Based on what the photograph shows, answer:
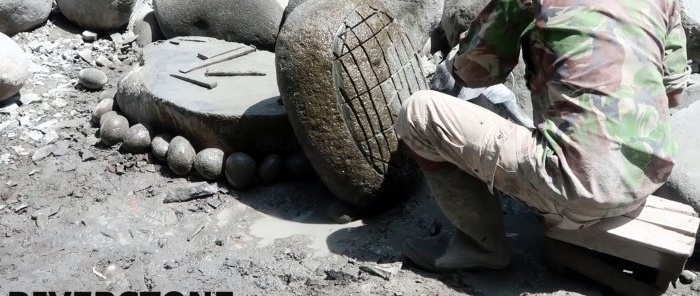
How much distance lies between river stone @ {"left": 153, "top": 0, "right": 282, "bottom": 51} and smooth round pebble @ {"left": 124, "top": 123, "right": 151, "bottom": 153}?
1298 mm

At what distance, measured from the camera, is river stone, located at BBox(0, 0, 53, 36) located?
5.52 metres

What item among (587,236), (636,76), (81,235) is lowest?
(81,235)

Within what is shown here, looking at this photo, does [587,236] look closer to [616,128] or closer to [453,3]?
[616,128]

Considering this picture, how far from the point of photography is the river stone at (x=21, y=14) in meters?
5.52

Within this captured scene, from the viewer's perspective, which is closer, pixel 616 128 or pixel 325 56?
pixel 616 128

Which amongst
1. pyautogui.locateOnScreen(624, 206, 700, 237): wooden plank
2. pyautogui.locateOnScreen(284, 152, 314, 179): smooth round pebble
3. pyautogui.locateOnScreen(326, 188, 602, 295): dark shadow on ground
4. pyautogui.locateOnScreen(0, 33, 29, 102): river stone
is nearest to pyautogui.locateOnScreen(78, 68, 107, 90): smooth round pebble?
pyautogui.locateOnScreen(0, 33, 29, 102): river stone

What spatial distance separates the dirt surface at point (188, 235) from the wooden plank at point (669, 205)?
16.0 inches

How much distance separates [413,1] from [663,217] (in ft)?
8.62

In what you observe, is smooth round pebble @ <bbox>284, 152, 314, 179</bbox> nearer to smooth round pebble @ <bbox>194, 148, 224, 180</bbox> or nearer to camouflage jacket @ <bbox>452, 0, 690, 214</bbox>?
smooth round pebble @ <bbox>194, 148, 224, 180</bbox>

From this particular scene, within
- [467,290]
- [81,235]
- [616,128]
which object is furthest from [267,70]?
[616,128]

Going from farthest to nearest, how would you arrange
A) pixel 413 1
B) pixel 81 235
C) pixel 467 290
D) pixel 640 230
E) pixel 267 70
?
pixel 413 1 → pixel 267 70 → pixel 81 235 → pixel 467 290 → pixel 640 230

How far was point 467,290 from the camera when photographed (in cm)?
344

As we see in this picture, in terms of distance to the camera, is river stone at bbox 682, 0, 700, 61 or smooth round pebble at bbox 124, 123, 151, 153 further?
river stone at bbox 682, 0, 700, 61

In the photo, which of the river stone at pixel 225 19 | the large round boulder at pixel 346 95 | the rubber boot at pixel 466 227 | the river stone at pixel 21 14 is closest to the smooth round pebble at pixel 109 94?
the river stone at pixel 225 19
